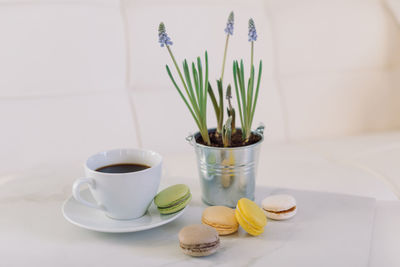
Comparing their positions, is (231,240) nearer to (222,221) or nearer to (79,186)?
(222,221)

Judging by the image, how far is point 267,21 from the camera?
1.57m

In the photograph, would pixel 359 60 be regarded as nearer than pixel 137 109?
No

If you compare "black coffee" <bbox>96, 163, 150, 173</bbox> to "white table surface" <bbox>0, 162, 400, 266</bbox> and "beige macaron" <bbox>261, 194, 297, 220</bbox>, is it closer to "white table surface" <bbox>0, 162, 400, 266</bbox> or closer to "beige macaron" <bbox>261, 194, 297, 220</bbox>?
"white table surface" <bbox>0, 162, 400, 266</bbox>

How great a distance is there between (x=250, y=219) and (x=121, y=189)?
8.5 inches

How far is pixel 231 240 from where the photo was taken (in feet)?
2.59

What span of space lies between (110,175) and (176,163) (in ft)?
1.48

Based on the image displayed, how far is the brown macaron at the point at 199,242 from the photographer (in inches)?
28.7

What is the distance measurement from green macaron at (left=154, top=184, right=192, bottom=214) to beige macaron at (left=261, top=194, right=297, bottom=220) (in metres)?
0.14

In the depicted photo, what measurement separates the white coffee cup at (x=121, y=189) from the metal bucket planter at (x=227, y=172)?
3.9 inches

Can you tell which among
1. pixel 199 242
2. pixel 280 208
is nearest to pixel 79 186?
pixel 199 242

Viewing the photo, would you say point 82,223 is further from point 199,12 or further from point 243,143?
point 199,12

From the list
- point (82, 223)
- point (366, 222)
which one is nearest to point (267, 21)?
point (366, 222)

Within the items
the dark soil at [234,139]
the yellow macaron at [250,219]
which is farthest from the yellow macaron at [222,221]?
the dark soil at [234,139]

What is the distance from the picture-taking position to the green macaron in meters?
0.84
